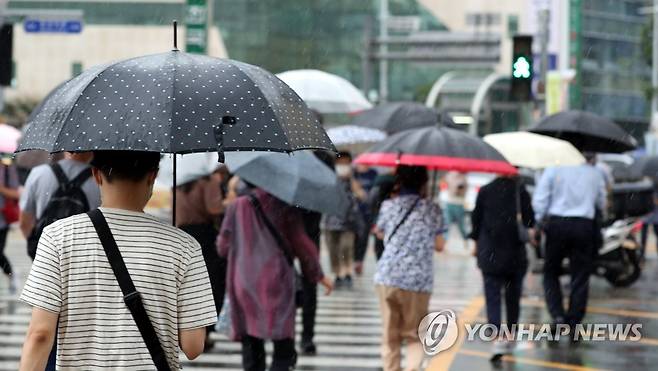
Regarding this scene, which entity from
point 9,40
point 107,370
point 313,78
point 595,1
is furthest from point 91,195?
point 595,1

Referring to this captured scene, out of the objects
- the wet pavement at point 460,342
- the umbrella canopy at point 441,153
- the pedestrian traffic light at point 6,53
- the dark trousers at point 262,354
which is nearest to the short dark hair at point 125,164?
the dark trousers at point 262,354

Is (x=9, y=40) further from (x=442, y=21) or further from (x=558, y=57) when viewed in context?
(x=442, y=21)

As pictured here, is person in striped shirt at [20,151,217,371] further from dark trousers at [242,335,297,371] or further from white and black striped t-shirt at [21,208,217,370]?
dark trousers at [242,335,297,371]

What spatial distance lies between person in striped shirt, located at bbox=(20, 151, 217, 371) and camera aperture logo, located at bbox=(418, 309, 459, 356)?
5.29 metres

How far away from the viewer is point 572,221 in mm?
12617

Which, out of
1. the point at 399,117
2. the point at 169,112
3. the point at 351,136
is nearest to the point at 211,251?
the point at 399,117

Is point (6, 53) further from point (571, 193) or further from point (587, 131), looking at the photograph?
point (571, 193)

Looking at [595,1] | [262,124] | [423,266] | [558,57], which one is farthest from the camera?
[595,1]

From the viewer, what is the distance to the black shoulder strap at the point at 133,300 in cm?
416

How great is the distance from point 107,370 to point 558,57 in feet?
95.8

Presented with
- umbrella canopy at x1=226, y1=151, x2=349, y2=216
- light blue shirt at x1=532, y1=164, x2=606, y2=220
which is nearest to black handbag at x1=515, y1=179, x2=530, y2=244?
light blue shirt at x1=532, y1=164, x2=606, y2=220

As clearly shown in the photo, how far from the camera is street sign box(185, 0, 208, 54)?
1991 centimetres

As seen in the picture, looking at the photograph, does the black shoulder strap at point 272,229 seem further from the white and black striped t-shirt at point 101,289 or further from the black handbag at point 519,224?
the white and black striped t-shirt at point 101,289

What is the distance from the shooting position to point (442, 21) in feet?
257
